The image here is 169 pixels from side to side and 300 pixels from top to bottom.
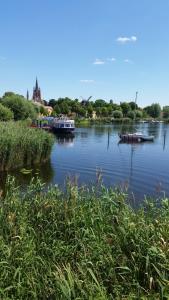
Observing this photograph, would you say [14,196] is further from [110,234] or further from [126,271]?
[126,271]

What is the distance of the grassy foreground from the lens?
604 cm

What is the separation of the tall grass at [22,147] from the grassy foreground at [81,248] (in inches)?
754

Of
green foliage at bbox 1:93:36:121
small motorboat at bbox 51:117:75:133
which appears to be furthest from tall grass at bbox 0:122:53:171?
green foliage at bbox 1:93:36:121

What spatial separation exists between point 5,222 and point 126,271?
2833 millimetres

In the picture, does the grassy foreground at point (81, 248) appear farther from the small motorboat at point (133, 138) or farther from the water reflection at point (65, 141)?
the small motorboat at point (133, 138)

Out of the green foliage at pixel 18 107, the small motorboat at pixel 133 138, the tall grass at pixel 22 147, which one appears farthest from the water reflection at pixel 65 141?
the tall grass at pixel 22 147

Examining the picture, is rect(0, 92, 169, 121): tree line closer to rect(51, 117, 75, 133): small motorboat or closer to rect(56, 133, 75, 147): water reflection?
rect(51, 117, 75, 133): small motorboat

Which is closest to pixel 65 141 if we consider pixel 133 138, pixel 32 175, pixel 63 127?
pixel 133 138

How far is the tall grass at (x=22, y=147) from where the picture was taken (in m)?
28.1

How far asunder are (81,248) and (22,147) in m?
24.4

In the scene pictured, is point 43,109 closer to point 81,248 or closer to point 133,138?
point 133,138

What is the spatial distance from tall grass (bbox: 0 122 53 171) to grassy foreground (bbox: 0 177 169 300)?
19.2 meters

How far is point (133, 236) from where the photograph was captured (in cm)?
708

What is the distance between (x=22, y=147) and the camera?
1225 inches
